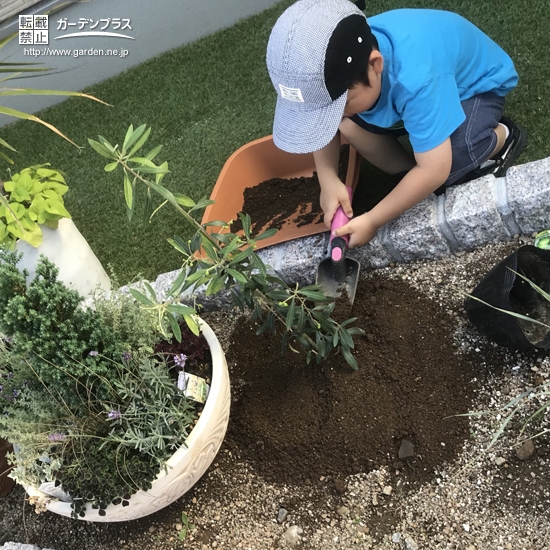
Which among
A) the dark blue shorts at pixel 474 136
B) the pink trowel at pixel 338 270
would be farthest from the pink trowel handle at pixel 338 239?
the dark blue shorts at pixel 474 136

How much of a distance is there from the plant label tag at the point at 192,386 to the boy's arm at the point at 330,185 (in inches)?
27.4

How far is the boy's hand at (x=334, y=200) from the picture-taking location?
6.28 ft

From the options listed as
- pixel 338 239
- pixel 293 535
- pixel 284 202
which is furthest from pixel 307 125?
pixel 293 535

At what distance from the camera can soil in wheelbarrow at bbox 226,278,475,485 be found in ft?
5.29

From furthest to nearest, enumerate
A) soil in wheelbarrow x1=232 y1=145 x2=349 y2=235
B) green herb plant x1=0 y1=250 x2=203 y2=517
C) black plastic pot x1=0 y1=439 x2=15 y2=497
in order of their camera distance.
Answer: soil in wheelbarrow x1=232 y1=145 x2=349 y2=235
black plastic pot x1=0 y1=439 x2=15 y2=497
green herb plant x1=0 y1=250 x2=203 y2=517

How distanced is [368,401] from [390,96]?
3.04 feet

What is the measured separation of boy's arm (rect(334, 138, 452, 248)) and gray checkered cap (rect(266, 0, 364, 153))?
311 millimetres

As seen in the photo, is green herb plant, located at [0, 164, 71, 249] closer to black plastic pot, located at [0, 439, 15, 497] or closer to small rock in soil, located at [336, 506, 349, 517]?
black plastic pot, located at [0, 439, 15, 497]

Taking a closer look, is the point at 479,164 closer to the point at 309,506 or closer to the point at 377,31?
the point at 377,31

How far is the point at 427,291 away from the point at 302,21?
3.03 feet

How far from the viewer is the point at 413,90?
5.32ft

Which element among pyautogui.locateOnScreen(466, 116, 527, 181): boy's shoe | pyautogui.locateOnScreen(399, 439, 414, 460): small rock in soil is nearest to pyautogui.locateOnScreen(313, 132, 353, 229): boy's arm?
pyautogui.locateOnScreen(466, 116, 527, 181): boy's shoe

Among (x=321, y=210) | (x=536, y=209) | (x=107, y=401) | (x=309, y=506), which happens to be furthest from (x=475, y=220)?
(x=107, y=401)

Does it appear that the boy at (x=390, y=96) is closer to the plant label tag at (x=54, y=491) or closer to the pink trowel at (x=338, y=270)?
the pink trowel at (x=338, y=270)
